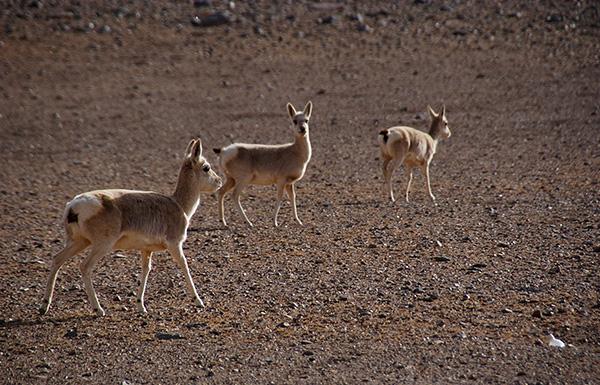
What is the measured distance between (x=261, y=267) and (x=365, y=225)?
2.66 m

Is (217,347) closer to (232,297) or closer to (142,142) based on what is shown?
(232,297)

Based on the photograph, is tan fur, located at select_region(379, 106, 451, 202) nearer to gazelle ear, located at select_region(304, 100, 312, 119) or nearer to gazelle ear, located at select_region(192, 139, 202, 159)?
gazelle ear, located at select_region(304, 100, 312, 119)

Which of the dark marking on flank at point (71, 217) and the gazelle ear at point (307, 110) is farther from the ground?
the dark marking on flank at point (71, 217)

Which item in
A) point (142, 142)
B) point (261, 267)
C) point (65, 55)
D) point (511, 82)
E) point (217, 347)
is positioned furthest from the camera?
point (65, 55)

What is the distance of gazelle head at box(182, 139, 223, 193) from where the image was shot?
10.9 meters

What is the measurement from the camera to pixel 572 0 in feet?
104

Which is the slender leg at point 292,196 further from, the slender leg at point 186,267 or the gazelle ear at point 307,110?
the slender leg at point 186,267

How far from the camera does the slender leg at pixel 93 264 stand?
31.8 ft

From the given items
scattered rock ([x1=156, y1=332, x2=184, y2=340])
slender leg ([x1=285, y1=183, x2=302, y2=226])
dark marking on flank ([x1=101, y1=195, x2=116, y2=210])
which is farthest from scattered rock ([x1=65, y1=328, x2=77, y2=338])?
slender leg ([x1=285, y1=183, x2=302, y2=226])

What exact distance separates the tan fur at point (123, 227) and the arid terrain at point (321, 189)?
0.47 metres

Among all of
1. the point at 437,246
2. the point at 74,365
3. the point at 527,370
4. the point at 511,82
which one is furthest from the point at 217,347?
the point at 511,82

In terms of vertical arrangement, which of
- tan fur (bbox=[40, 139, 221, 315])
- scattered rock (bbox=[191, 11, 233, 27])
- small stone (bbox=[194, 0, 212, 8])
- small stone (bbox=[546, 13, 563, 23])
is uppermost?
tan fur (bbox=[40, 139, 221, 315])

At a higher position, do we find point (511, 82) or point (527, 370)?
point (527, 370)

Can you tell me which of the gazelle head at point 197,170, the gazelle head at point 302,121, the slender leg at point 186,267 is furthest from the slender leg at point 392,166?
the slender leg at point 186,267
